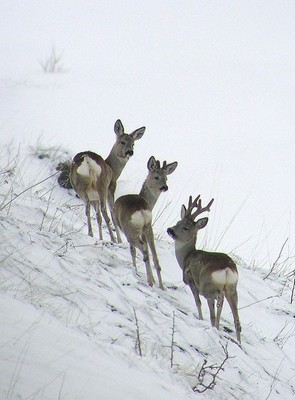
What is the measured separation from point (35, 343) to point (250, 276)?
15.1 feet

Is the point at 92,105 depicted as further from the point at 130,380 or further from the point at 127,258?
the point at 130,380

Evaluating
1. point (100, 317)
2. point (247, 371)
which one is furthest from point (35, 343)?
point (247, 371)

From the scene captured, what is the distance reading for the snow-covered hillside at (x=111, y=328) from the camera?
3.53 meters

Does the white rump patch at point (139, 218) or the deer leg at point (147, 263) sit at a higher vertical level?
the white rump patch at point (139, 218)

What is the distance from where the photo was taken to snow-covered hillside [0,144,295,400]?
3.53m

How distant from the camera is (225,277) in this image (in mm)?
5957

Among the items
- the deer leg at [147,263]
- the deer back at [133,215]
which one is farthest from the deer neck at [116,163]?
the deer leg at [147,263]

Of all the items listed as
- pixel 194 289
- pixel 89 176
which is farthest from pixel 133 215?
pixel 89 176

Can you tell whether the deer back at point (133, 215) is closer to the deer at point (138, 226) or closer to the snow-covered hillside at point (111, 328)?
the deer at point (138, 226)

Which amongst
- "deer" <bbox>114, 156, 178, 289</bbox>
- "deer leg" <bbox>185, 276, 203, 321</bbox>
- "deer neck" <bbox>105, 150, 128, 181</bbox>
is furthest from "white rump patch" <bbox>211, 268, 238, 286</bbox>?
"deer neck" <bbox>105, 150, 128, 181</bbox>

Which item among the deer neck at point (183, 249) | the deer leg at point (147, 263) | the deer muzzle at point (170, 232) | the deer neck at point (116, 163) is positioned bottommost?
the deer leg at point (147, 263)

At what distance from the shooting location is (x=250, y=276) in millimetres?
7977

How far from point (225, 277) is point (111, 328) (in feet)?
4.61

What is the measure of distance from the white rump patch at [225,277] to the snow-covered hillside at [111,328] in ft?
→ 1.11
